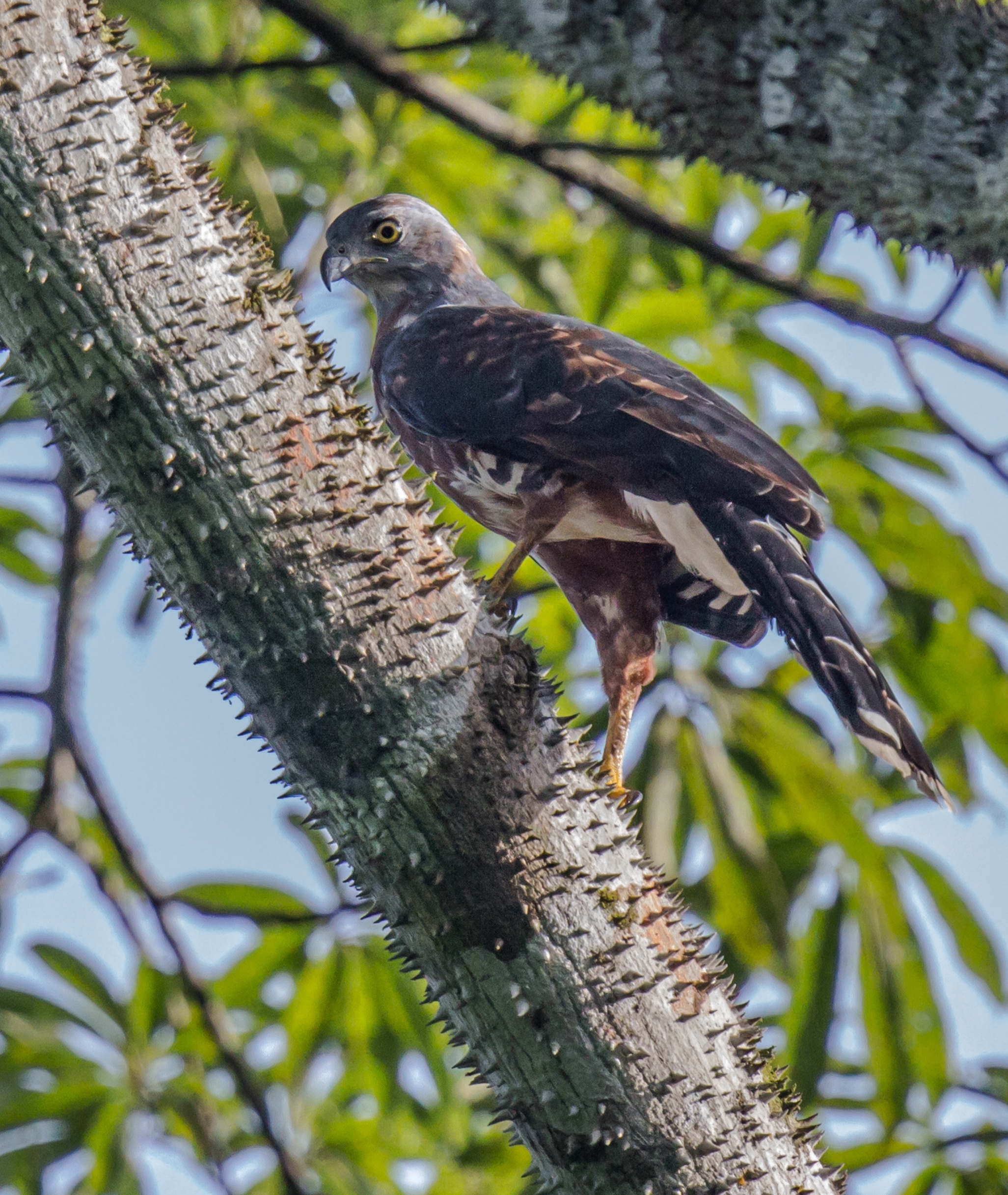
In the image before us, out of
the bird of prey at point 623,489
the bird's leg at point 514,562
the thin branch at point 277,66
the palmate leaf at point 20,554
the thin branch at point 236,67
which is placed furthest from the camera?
the palmate leaf at point 20,554

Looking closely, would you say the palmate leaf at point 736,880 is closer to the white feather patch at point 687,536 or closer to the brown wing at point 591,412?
the white feather patch at point 687,536

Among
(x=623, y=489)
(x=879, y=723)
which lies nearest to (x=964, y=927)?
(x=879, y=723)

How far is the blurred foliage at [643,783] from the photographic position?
3.73 m

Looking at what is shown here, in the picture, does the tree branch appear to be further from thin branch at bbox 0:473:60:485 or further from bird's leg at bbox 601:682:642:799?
bird's leg at bbox 601:682:642:799

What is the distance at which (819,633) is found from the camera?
2.57 m

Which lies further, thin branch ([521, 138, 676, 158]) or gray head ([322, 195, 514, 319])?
gray head ([322, 195, 514, 319])

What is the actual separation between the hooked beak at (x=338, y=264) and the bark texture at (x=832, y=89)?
175 centimetres

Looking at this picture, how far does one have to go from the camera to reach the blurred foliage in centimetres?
373

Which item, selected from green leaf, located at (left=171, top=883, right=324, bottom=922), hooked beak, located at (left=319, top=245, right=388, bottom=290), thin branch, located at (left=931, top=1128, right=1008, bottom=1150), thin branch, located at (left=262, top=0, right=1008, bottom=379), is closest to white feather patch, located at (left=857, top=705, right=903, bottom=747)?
thin branch, located at (left=262, top=0, right=1008, bottom=379)

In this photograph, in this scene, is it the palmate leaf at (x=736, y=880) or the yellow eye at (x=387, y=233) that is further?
the yellow eye at (x=387, y=233)

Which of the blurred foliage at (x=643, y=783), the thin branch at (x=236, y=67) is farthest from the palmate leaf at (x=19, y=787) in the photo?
the thin branch at (x=236, y=67)

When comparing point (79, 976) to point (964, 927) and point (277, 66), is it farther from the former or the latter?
point (277, 66)

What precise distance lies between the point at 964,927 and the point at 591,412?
6.76ft

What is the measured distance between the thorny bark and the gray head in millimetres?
2250
